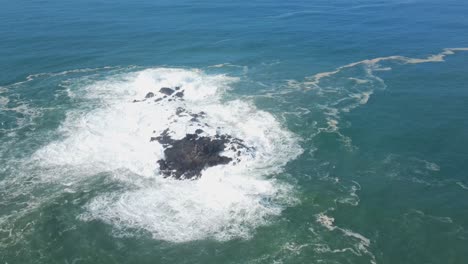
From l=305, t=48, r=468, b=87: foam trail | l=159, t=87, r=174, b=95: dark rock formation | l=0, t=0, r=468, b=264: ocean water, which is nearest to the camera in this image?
l=0, t=0, r=468, b=264: ocean water

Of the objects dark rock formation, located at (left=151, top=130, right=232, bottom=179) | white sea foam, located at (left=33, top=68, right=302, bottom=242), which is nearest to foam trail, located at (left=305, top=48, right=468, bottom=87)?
white sea foam, located at (left=33, top=68, right=302, bottom=242)

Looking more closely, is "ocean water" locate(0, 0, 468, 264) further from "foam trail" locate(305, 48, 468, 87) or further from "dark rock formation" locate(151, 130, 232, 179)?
"dark rock formation" locate(151, 130, 232, 179)

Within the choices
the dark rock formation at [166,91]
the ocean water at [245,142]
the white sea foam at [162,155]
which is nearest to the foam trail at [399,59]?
the ocean water at [245,142]

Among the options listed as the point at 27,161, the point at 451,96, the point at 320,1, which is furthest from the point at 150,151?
the point at 320,1

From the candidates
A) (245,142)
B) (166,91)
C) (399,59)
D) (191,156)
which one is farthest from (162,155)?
(399,59)

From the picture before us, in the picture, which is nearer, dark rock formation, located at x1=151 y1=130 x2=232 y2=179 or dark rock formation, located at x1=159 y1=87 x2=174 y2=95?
dark rock formation, located at x1=151 y1=130 x2=232 y2=179

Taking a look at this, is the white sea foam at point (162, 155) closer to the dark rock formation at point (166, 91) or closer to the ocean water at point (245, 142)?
the ocean water at point (245, 142)

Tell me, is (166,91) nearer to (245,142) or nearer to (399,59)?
(245,142)
